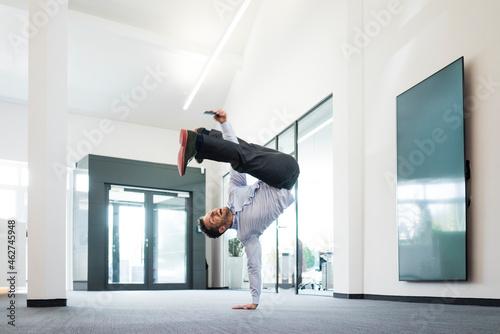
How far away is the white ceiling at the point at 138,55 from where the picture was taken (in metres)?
8.55

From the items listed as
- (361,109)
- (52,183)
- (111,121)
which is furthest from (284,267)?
(111,121)

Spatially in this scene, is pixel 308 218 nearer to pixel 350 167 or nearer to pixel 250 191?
pixel 350 167

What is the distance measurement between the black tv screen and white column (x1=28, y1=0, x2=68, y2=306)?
3476 mm

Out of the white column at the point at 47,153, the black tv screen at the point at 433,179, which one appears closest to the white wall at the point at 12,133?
the white column at the point at 47,153

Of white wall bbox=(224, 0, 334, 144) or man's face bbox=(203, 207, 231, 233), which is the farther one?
white wall bbox=(224, 0, 334, 144)

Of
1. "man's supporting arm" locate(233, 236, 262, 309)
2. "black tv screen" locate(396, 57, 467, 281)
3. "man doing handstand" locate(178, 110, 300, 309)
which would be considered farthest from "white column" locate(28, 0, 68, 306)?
"black tv screen" locate(396, 57, 467, 281)

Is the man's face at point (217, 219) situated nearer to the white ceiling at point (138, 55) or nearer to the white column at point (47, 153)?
the white column at point (47, 153)

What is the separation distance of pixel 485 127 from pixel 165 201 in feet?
27.9

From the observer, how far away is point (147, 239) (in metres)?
10.5

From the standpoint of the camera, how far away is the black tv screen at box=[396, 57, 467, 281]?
390 centimetres

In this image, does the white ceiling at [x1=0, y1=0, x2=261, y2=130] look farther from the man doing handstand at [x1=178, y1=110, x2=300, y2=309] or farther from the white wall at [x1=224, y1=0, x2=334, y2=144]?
the man doing handstand at [x1=178, y1=110, x2=300, y2=309]

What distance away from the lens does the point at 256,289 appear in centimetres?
340

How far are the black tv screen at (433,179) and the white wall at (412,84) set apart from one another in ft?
0.32

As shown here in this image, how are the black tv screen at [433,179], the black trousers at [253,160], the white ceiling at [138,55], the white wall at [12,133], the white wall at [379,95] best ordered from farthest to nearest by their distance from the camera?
1. the white wall at [12,133]
2. the white ceiling at [138,55]
3. the black tv screen at [433,179]
4. the white wall at [379,95]
5. the black trousers at [253,160]
